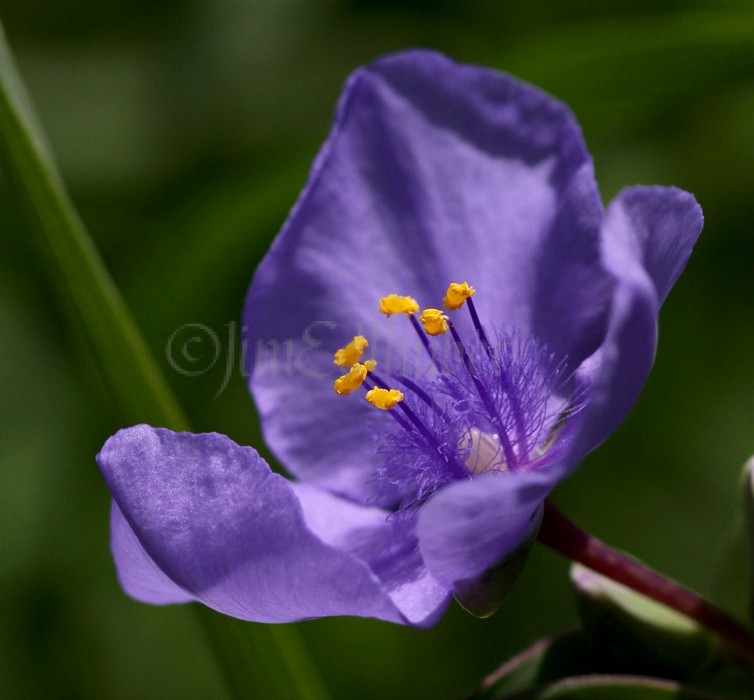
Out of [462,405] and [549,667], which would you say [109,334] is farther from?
[549,667]

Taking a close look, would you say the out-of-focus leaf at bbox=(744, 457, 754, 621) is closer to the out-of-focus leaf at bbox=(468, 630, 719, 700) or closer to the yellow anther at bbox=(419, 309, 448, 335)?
the out-of-focus leaf at bbox=(468, 630, 719, 700)

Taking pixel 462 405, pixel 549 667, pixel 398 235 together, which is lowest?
pixel 549 667

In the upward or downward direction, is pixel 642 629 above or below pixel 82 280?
below

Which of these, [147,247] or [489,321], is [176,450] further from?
[147,247]

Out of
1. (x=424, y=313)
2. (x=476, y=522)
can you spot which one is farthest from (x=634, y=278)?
(x=424, y=313)

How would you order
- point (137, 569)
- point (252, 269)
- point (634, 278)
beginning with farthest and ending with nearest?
point (252, 269)
point (137, 569)
point (634, 278)

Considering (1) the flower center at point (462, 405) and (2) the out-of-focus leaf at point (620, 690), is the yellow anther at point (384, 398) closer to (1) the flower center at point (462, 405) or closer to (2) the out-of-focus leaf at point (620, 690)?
(1) the flower center at point (462, 405)

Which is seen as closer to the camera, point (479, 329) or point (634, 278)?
point (634, 278)

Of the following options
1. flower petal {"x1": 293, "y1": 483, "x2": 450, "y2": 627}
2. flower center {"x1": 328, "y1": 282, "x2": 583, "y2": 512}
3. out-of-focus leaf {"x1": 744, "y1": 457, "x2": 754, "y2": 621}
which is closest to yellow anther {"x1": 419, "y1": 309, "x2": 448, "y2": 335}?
flower center {"x1": 328, "y1": 282, "x2": 583, "y2": 512}
